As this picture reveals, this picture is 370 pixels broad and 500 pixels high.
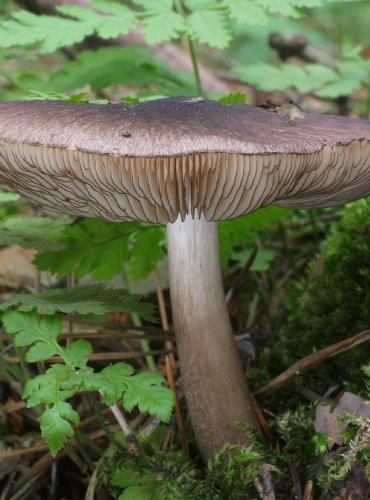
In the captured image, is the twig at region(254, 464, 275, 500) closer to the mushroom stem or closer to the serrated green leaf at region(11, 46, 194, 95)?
the mushroom stem

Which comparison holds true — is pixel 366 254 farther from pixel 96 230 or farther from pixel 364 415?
pixel 96 230

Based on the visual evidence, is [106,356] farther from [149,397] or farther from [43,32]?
[43,32]

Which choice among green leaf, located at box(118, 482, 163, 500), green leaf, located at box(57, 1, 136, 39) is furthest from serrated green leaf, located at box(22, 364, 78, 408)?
green leaf, located at box(57, 1, 136, 39)

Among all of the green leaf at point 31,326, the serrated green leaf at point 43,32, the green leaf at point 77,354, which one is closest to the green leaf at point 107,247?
the green leaf at point 31,326

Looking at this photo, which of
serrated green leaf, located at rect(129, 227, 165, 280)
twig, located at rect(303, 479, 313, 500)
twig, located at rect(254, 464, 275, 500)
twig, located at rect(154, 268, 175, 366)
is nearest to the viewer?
twig, located at rect(254, 464, 275, 500)

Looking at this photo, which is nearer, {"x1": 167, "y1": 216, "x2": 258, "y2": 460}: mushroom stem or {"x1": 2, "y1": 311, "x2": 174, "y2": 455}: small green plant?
{"x1": 2, "y1": 311, "x2": 174, "y2": 455}: small green plant
